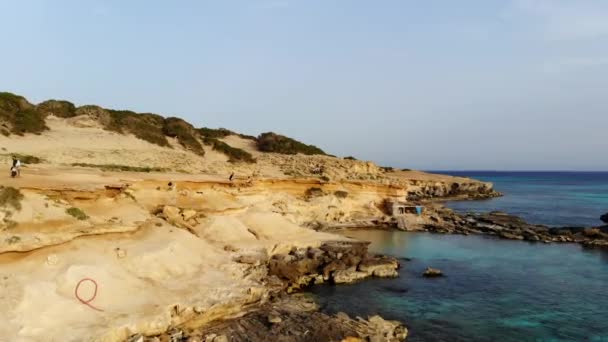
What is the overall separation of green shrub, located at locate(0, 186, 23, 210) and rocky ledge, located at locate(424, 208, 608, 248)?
103 feet

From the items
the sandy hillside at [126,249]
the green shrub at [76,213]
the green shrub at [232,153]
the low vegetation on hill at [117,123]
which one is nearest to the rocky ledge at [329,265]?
the sandy hillside at [126,249]

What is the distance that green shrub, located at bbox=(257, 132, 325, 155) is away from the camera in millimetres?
62509

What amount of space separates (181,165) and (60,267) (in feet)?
88.0

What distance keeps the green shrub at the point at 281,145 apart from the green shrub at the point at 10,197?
47.4 metres

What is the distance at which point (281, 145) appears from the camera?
207 feet

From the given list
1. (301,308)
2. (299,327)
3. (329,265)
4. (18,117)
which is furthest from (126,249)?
(18,117)

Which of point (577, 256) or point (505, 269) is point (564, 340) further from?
point (577, 256)

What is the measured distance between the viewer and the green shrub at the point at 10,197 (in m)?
14.5

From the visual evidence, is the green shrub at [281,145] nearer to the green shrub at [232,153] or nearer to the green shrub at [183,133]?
the green shrub at [232,153]

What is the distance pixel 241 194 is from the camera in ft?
104

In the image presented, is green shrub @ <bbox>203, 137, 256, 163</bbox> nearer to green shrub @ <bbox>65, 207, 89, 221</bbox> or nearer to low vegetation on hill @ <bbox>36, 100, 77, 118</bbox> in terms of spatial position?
low vegetation on hill @ <bbox>36, 100, 77, 118</bbox>

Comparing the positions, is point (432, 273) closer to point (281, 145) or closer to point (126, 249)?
point (126, 249)

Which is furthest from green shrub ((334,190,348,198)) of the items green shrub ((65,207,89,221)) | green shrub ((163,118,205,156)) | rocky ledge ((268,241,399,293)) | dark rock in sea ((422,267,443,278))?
green shrub ((65,207,89,221))

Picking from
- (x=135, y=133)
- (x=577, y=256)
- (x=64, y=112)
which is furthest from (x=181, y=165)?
(x=577, y=256)
